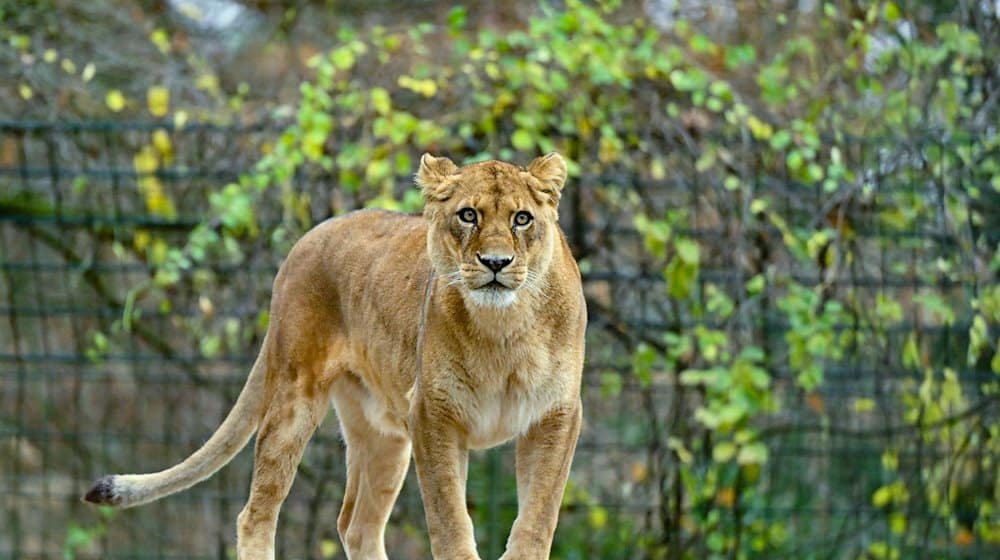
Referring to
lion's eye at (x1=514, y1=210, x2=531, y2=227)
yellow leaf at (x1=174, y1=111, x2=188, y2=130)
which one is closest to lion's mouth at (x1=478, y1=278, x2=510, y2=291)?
lion's eye at (x1=514, y1=210, x2=531, y2=227)

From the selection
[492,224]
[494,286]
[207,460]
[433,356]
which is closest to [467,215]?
[492,224]

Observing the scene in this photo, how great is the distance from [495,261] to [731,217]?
3.43m

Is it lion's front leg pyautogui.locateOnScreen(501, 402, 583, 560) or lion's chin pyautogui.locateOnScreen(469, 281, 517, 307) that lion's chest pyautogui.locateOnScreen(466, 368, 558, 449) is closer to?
lion's front leg pyautogui.locateOnScreen(501, 402, 583, 560)

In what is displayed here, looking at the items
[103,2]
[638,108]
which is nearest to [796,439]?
[638,108]

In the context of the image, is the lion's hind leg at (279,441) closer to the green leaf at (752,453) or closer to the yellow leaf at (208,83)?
the green leaf at (752,453)

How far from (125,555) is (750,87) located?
4.32 m

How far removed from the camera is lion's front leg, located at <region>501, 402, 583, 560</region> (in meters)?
4.01

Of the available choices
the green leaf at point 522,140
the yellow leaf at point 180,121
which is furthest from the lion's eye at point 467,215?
the yellow leaf at point 180,121

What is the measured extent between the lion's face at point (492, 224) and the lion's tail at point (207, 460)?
1.07 m

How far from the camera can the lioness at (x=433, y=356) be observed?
3941 mm

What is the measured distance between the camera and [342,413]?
16.1 feet

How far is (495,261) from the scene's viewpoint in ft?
12.4

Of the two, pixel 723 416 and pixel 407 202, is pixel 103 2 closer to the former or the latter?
pixel 407 202

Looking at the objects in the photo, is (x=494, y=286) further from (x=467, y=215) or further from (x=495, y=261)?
(x=467, y=215)
